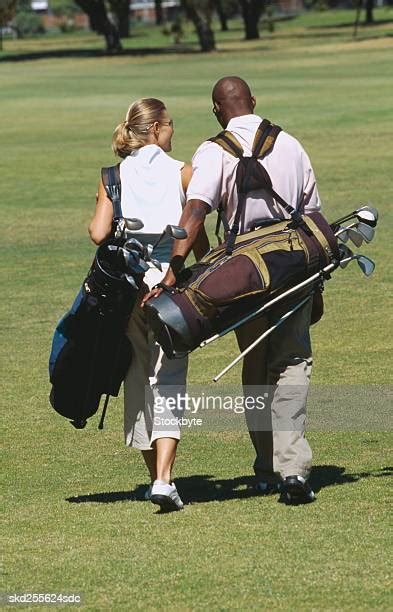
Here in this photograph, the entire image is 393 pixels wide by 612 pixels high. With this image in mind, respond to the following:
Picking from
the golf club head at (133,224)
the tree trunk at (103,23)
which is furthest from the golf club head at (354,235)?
the tree trunk at (103,23)

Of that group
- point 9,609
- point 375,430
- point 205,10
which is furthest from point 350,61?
point 9,609

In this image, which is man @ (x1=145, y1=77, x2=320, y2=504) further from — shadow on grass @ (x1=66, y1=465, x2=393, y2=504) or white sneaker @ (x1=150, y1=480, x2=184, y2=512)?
white sneaker @ (x1=150, y1=480, x2=184, y2=512)

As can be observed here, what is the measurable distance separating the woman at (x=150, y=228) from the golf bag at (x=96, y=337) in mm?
58

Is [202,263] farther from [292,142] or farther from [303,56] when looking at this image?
[303,56]

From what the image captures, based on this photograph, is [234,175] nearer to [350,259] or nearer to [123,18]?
[350,259]

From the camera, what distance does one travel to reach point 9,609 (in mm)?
4781

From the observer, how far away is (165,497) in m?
6.12

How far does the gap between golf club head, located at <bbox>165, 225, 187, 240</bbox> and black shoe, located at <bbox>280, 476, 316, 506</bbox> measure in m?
1.16

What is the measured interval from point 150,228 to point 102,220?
22cm

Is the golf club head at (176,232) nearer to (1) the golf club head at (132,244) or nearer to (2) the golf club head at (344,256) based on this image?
(1) the golf club head at (132,244)

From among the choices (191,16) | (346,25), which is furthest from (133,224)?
(346,25)

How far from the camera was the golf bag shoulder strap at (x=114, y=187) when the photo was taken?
6359mm

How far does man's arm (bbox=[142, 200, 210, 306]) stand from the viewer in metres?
6.05

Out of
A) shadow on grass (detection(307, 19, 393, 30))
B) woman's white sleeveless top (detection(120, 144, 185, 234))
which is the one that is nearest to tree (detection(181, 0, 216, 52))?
shadow on grass (detection(307, 19, 393, 30))
